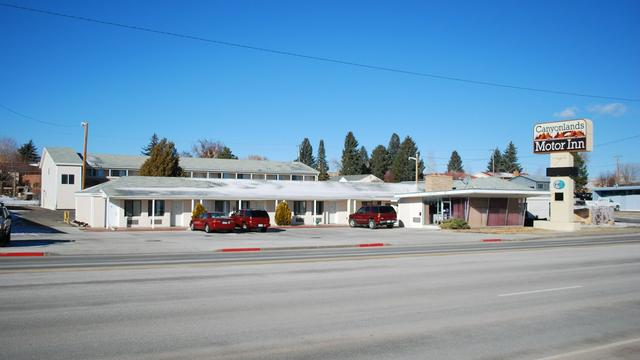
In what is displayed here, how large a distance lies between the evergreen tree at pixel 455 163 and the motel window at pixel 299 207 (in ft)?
384

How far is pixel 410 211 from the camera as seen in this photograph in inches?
2026

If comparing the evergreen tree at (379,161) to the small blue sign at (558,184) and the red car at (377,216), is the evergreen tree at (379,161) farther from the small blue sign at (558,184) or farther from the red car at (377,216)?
the small blue sign at (558,184)

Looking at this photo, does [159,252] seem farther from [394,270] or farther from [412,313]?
[412,313]

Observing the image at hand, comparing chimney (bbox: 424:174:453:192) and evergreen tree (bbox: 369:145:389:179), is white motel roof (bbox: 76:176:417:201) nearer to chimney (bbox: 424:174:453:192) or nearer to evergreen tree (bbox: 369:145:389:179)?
chimney (bbox: 424:174:453:192)

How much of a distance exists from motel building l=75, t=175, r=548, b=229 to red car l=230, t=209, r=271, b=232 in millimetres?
6852

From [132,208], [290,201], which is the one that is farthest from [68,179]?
[290,201]

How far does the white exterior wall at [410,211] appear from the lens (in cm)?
5003

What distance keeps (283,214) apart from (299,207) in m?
3.81

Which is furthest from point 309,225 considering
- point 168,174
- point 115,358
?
point 115,358

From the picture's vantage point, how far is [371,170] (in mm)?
123875

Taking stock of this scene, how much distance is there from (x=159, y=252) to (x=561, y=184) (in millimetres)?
32524

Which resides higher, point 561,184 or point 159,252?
point 561,184

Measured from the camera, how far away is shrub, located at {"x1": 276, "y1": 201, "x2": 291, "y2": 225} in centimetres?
4912

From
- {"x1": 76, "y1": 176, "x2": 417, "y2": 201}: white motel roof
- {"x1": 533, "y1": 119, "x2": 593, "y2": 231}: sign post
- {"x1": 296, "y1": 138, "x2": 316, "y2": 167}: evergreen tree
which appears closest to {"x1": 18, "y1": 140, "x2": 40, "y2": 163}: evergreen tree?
{"x1": 296, "y1": 138, "x2": 316, "y2": 167}: evergreen tree
